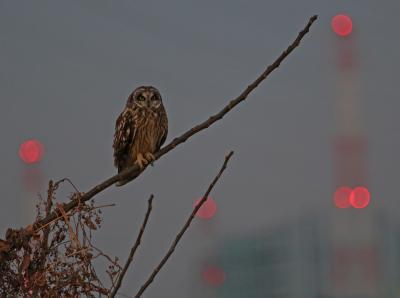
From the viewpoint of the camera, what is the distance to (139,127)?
5758mm

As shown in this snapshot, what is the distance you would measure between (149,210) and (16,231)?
2.21ft

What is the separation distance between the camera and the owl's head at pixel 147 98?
596 cm

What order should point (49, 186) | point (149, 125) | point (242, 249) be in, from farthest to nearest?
point (242, 249)
point (149, 125)
point (49, 186)

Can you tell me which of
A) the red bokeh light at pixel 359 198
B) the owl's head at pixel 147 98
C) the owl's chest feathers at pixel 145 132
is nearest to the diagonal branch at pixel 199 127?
the owl's chest feathers at pixel 145 132

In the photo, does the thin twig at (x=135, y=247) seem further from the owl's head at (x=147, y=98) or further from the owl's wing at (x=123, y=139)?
the owl's head at (x=147, y=98)

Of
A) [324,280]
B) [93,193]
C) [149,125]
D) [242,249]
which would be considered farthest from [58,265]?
[242,249]

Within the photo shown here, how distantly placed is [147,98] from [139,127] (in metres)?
0.30

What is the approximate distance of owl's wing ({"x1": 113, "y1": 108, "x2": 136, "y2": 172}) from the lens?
5738 millimetres

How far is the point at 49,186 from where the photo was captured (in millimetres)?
2428

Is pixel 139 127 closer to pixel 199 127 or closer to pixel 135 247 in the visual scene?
pixel 199 127

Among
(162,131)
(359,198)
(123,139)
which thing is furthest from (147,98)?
(359,198)

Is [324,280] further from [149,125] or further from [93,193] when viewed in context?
[93,193]

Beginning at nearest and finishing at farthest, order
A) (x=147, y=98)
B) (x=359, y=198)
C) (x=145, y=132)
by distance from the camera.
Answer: (x=145, y=132) < (x=147, y=98) < (x=359, y=198)

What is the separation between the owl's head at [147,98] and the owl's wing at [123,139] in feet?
0.34
